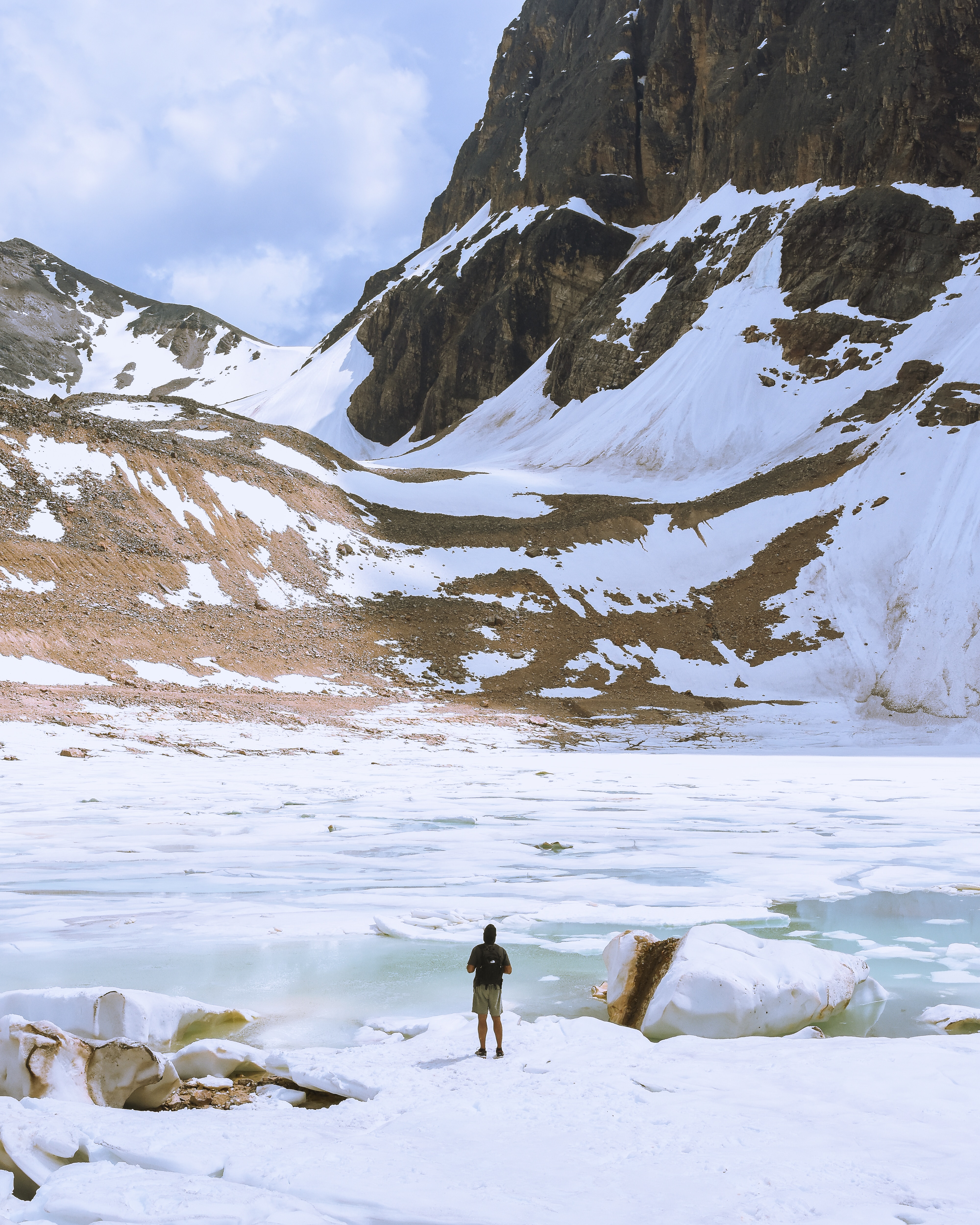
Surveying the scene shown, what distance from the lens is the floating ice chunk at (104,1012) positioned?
14.3 ft

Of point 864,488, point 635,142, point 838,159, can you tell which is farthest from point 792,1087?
point 635,142

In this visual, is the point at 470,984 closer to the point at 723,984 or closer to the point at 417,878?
the point at 723,984

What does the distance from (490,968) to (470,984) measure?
1.23 meters

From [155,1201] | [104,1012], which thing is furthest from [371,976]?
[155,1201]

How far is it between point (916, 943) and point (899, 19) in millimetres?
72748

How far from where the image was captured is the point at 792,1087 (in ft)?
13.5

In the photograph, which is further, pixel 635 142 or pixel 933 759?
pixel 635 142

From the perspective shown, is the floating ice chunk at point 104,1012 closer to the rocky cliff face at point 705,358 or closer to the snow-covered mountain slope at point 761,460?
the rocky cliff face at point 705,358

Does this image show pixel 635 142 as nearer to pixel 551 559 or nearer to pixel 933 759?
pixel 551 559

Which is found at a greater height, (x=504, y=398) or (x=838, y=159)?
(x=838, y=159)

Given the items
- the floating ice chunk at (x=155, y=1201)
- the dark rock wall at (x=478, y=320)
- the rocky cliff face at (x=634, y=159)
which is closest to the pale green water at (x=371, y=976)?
the floating ice chunk at (x=155, y=1201)

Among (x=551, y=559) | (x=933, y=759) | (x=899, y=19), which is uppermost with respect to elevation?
(x=899, y=19)

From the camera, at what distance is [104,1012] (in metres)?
4.39

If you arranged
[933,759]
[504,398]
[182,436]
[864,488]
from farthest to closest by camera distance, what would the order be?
1. [504,398]
2. [864,488]
3. [182,436]
4. [933,759]
